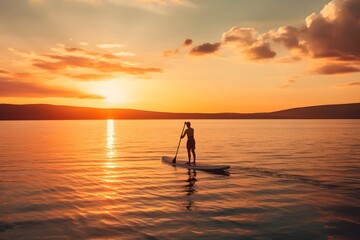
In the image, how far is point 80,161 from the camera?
29844mm

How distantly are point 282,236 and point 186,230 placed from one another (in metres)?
2.88

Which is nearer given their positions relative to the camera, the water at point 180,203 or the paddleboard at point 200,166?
the water at point 180,203

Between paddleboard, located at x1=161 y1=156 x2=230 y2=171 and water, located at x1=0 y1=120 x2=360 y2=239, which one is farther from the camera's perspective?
paddleboard, located at x1=161 y1=156 x2=230 y2=171

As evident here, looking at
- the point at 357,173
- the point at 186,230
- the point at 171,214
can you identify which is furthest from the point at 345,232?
the point at 357,173

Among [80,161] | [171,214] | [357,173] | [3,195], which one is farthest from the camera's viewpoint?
[80,161]

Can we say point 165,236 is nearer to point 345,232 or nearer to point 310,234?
point 310,234

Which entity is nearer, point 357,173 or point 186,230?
point 186,230

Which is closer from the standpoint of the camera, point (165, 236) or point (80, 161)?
point (165, 236)

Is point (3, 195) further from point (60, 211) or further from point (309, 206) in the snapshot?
point (309, 206)

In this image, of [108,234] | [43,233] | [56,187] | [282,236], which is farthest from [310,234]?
[56,187]

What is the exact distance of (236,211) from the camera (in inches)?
505

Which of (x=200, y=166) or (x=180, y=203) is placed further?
(x=200, y=166)

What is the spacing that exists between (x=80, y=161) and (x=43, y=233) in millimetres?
19892

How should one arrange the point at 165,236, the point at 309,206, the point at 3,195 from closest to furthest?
1. the point at 165,236
2. the point at 309,206
3. the point at 3,195
